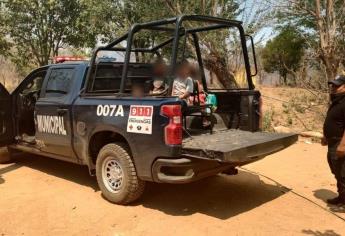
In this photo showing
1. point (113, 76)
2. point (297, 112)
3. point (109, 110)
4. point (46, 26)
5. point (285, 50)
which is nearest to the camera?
point (109, 110)

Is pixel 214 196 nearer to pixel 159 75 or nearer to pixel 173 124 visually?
pixel 173 124

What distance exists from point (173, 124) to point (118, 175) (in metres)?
1.22

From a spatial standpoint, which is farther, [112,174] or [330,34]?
[330,34]

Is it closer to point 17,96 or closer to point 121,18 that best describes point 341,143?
point 17,96

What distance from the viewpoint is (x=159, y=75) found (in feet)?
20.7

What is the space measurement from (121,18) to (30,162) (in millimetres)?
10890

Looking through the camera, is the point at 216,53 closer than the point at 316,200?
No

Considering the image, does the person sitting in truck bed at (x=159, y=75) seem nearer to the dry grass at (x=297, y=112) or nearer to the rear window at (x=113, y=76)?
the rear window at (x=113, y=76)

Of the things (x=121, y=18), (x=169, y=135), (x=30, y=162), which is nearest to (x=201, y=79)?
(x=169, y=135)

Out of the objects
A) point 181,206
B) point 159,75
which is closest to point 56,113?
point 159,75

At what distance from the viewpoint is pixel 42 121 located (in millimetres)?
6875

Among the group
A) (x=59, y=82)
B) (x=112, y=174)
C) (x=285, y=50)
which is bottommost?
(x=112, y=174)

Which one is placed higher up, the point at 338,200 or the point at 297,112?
the point at 297,112

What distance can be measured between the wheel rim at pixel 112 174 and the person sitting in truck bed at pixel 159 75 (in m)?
1.09
